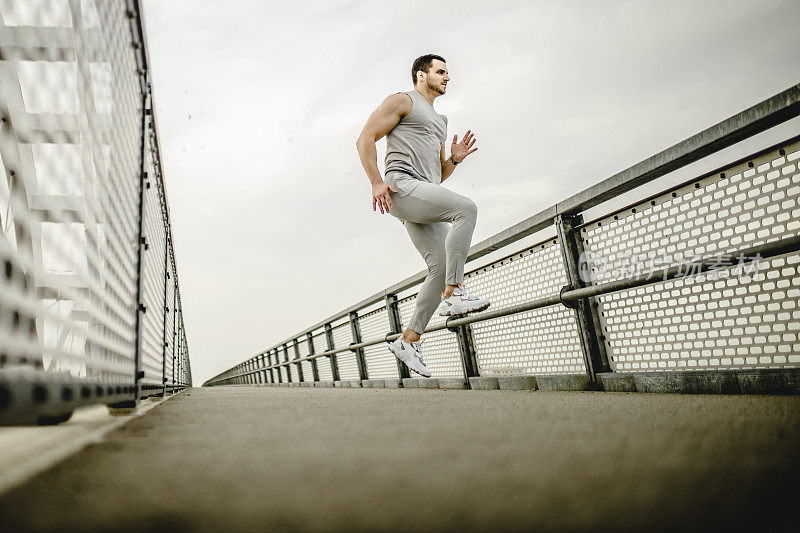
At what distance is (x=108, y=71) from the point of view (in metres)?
1.88

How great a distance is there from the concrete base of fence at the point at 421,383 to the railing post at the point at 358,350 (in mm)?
1556

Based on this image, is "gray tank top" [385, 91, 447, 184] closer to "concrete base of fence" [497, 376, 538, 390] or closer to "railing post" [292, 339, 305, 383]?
"concrete base of fence" [497, 376, 538, 390]

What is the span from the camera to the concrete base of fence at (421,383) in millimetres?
4291

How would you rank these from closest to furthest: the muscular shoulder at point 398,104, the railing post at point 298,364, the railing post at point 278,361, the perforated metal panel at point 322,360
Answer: the muscular shoulder at point 398,104
the perforated metal panel at point 322,360
the railing post at point 298,364
the railing post at point 278,361

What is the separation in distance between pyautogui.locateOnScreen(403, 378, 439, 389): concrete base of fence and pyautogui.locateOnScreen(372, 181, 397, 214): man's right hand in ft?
5.68

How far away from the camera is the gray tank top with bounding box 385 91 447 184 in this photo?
3.17m

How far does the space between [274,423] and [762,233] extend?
1690mm

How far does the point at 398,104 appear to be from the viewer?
314 centimetres

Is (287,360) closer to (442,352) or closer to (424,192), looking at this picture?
(442,352)

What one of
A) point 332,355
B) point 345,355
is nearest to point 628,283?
point 345,355

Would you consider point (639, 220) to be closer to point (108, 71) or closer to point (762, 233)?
point (762, 233)

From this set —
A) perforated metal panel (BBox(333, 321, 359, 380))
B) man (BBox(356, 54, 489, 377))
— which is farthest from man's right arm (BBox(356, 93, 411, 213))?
perforated metal panel (BBox(333, 321, 359, 380))

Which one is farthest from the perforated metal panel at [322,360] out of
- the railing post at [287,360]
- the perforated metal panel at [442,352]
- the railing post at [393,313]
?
the perforated metal panel at [442,352]

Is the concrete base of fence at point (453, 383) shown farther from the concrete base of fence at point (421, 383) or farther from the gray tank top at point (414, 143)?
the gray tank top at point (414, 143)
